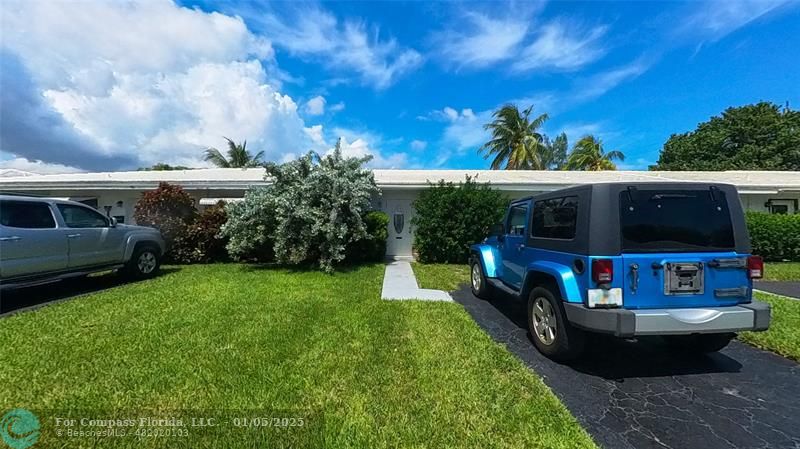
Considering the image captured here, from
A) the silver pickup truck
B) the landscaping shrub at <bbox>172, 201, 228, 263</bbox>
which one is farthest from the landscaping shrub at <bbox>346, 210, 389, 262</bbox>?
the silver pickup truck

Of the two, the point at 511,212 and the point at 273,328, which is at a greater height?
the point at 511,212

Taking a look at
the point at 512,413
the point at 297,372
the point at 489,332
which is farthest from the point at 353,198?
the point at 512,413

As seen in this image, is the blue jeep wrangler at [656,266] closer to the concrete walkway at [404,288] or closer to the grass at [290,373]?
the grass at [290,373]

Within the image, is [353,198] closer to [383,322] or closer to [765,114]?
[383,322]

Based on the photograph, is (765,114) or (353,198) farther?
(765,114)

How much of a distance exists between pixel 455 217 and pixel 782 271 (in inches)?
352

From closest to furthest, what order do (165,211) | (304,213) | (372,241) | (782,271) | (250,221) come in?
1. (304,213)
2. (250,221)
3. (782,271)
4. (165,211)
5. (372,241)

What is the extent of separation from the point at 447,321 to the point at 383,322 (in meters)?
0.94

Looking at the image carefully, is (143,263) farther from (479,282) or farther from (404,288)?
(479,282)

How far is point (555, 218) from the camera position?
4.18 m

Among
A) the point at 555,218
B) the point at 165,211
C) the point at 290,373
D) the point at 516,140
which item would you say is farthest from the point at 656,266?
the point at 516,140

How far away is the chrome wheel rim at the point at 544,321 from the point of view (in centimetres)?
396

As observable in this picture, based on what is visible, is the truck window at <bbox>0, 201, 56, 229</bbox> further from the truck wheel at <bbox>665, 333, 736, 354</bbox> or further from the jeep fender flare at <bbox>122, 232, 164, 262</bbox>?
the truck wheel at <bbox>665, 333, 736, 354</bbox>

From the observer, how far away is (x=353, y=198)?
9336 millimetres
